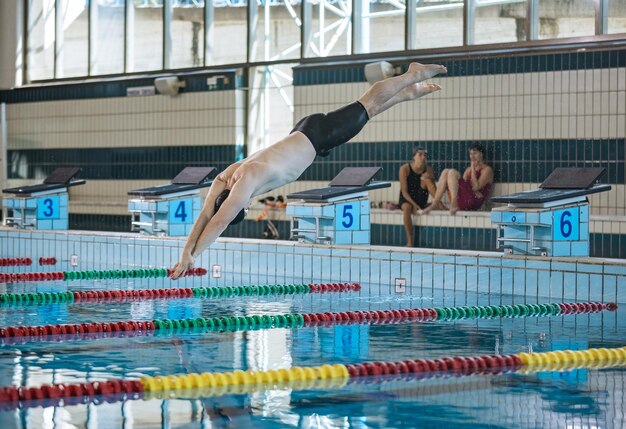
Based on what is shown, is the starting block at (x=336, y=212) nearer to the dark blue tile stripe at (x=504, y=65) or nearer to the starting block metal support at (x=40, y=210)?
the dark blue tile stripe at (x=504, y=65)

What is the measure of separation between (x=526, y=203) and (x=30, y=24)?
13.2 metres

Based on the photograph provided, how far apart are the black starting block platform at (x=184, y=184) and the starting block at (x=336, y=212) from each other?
2.35 m

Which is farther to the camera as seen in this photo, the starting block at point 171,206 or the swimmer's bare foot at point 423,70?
the starting block at point 171,206

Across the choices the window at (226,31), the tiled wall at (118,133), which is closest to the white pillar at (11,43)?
the tiled wall at (118,133)

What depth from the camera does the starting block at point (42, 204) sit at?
1875cm

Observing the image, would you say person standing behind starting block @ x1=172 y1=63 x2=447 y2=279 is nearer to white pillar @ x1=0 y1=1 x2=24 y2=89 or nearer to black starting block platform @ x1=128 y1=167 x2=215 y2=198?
black starting block platform @ x1=128 y1=167 x2=215 y2=198

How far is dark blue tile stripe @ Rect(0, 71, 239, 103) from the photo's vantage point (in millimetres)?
18781

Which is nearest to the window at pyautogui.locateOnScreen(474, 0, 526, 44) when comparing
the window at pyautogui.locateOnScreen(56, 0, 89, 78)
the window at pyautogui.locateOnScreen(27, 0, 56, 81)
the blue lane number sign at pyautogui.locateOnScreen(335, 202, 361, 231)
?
the blue lane number sign at pyautogui.locateOnScreen(335, 202, 361, 231)

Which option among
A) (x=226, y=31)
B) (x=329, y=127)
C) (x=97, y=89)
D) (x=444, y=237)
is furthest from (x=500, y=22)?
(x=97, y=89)

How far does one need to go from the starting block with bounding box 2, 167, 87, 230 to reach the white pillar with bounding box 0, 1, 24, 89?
423 centimetres

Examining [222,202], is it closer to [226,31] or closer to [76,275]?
[76,275]

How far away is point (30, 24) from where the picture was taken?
2245 cm

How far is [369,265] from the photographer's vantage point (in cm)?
1349

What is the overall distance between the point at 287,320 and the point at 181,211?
7.12 metres
